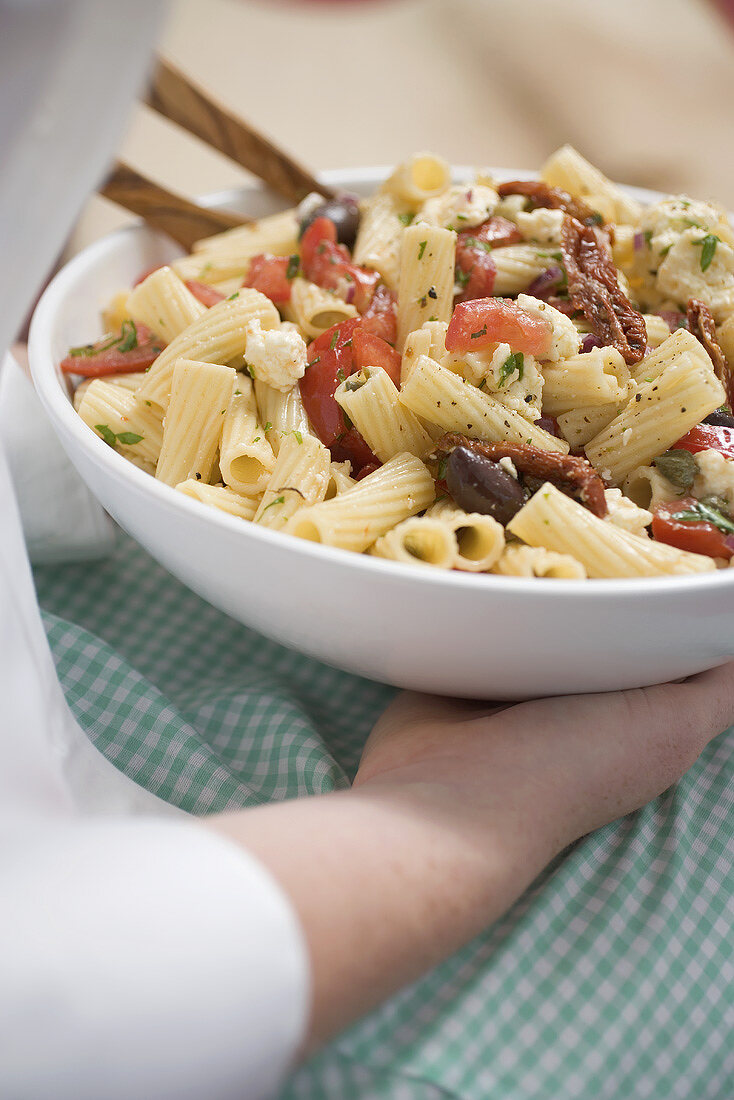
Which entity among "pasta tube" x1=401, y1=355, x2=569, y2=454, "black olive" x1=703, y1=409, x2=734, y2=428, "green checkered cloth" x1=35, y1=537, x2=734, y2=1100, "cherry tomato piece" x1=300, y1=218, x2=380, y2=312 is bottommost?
"green checkered cloth" x1=35, y1=537, x2=734, y2=1100

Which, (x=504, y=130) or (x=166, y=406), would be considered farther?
(x=504, y=130)

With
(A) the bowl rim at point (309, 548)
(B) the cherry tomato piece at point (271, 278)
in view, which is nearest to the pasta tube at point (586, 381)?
(A) the bowl rim at point (309, 548)

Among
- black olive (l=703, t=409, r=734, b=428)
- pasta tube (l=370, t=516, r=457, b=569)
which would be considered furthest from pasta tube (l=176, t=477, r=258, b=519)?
black olive (l=703, t=409, r=734, b=428)

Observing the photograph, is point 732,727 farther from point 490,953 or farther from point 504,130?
point 504,130

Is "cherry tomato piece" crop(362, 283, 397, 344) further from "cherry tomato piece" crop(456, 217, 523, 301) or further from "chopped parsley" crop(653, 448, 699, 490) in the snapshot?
"chopped parsley" crop(653, 448, 699, 490)

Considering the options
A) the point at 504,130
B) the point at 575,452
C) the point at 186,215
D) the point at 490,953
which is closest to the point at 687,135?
the point at 504,130

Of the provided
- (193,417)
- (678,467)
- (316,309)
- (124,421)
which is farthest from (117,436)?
(678,467)

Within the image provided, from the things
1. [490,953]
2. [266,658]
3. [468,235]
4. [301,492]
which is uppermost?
[468,235]

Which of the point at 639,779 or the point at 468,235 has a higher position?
the point at 468,235
